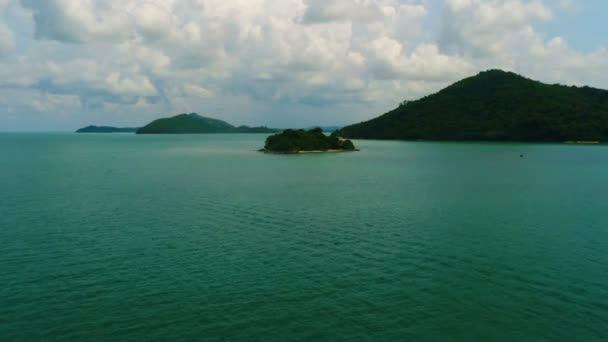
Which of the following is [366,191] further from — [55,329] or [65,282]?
[55,329]

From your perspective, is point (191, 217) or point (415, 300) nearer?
point (415, 300)

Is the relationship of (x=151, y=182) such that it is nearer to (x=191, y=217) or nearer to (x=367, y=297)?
(x=191, y=217)

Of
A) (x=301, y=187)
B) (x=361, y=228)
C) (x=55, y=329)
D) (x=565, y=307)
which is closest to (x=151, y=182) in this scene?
(x=301, y=187)

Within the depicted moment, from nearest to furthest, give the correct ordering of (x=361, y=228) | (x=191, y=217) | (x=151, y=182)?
(x=361, y=228), (x=191, y=217), (x=151, y=182)

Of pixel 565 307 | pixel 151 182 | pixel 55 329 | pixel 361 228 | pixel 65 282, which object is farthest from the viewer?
pixel 151 182

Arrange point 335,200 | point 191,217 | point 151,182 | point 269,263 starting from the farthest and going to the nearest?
point 151,182, point 335,200, point 191,217, point 269,263

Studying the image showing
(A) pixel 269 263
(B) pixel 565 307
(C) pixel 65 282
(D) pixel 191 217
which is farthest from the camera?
(D) pixel 191 217

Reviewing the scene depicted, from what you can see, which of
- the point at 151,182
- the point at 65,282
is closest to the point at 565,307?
the point at 65,282
